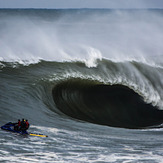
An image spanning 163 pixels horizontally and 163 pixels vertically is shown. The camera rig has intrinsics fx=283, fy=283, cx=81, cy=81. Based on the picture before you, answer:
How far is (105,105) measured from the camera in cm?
1593

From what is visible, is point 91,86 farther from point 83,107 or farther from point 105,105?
point 83,107

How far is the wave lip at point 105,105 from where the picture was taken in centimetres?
1449

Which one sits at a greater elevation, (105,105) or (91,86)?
(91,86)

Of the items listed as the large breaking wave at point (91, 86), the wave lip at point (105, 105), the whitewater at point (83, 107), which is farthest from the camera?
the large breaking wave at point (91, 86)

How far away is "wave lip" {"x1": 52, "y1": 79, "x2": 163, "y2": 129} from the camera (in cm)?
1449

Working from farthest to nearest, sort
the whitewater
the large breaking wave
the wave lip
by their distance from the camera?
the large breaking wave, the wave lip, the whitewater

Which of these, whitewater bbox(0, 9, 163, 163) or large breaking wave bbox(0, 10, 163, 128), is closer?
whitewater bbox(0, 9, 163, 163)

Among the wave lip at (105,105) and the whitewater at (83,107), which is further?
the wave lip at (105,105)

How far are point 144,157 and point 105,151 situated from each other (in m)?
1.33

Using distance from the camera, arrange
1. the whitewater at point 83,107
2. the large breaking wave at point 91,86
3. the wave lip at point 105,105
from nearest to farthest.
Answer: the whitewater at point 83,107
the wave lip at point 105,105
the large breaking wave at point 91,86

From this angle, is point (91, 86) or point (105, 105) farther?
point (91, 86)

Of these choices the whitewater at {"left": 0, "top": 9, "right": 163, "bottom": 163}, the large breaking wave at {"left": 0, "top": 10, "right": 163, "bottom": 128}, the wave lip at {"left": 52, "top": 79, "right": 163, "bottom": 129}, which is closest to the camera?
the whitewater at {"left": 0, "top": 9, "right": 163, "bottom": 163}

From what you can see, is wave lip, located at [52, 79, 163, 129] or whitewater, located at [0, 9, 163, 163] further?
wave lip, located at [52, 79, 163, 129]

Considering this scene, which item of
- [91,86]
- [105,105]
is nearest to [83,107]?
[105,105]
